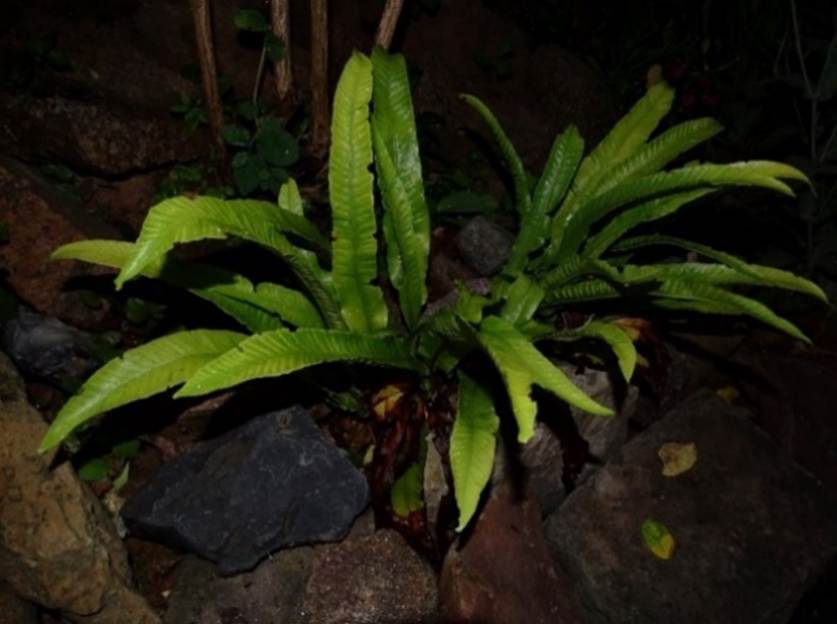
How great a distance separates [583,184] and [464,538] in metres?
1.30

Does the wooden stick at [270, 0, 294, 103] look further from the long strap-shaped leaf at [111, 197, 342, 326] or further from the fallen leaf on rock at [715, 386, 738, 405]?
the fallen leaf on rock at [715, 386, 738, 405]

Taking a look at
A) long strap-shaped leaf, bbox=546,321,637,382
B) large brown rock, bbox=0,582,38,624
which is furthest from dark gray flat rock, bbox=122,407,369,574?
long strap-shaped leaf, bbox=546,321,637,382

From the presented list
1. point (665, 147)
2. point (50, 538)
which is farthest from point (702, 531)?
point (50, 538)

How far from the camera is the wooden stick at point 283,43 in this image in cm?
259

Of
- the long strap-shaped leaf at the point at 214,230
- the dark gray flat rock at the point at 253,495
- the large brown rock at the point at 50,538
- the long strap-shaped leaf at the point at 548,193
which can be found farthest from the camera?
the long strap-shaped leaf at the point at 548,193

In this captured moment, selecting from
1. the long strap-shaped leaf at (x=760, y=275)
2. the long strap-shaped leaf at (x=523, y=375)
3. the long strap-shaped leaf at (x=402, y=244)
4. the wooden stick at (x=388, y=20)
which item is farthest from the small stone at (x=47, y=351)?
the long strap-shaped leaf at (x=760, y=275)

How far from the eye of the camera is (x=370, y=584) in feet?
6.65

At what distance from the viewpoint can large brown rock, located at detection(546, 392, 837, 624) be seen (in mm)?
2408

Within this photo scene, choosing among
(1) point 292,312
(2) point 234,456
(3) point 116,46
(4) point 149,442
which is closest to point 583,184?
(1) point 292,312

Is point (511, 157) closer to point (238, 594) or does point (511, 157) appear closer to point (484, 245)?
point (484, 245)

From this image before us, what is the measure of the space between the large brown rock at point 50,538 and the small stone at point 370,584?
0.46 metres

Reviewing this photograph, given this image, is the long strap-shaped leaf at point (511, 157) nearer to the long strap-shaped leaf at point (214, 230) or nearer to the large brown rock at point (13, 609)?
the long strap-shaped leaf at point (214, 230)

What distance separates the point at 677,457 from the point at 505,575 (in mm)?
932

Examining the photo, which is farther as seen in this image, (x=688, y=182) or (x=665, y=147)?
(x=665, y=147)
